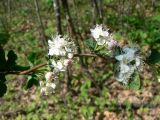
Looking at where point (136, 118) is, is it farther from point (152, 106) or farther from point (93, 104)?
point (93, 104)

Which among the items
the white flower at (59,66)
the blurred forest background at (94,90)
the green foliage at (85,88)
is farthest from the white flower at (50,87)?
the green foliage at (85,88)

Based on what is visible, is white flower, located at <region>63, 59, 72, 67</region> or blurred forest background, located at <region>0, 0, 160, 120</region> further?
blurred forest background, located at <region>0, 0, 160, 120</region>

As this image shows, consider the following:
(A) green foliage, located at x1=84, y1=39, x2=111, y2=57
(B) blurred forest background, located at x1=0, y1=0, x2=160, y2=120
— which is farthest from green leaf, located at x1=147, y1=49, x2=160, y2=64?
(B) blurred forest background, located at x1=0, y1=0, x2=160, y2=120

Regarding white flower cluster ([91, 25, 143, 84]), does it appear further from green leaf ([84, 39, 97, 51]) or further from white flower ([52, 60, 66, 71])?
white flower ([52, 60, 66, 71])

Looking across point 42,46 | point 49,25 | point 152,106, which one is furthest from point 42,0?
point 152,106

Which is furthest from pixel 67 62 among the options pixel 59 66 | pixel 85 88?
pixel 85 88

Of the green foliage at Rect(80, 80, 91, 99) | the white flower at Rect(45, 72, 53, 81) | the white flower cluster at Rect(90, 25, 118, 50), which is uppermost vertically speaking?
the green foliage at Rect(80, 80, 91, 99)
